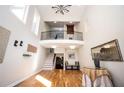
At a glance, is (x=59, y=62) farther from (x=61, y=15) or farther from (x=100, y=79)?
(x=100, y=79)

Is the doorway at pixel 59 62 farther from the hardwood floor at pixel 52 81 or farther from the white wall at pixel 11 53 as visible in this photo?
the white wall at pixel 11 53

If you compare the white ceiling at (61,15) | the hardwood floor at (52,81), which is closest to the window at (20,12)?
the white ceiling at (61,15)

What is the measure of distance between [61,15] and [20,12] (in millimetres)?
4853

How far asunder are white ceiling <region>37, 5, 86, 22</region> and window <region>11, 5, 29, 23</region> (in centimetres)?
281

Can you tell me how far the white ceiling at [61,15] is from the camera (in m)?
7.40

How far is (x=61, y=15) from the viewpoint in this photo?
334 inches

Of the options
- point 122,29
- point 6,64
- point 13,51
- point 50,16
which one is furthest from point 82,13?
point 6,64

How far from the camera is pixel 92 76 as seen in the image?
339 centimetres

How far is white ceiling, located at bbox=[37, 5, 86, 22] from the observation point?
7.40 metres

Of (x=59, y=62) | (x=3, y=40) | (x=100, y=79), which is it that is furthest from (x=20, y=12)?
(x=59, y=62)

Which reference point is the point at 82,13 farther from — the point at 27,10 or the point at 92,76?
the point at 92,76
